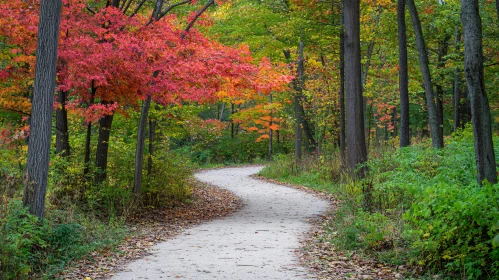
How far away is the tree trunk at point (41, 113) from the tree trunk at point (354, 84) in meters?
8.71

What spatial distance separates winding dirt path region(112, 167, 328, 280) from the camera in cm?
634

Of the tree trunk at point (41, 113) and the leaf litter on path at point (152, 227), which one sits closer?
the leaf litter on path at point (152, 227)

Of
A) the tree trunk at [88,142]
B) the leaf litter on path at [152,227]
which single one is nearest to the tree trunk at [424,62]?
the leaf litter on path at [152,227]

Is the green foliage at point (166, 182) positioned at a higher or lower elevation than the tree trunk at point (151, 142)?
lower

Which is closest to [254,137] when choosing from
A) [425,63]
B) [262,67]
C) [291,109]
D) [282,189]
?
[291,109]

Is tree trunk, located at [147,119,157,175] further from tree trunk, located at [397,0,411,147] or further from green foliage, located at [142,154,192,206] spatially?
tree trunk, located at [397,0,411,147]

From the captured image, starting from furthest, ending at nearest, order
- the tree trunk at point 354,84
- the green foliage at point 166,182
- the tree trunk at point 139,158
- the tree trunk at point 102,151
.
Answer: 1. the tree trunk at point 354,84
2. the green foliage at point 166,182
3. the tree trunk at point 139,158
4. the tree trunk at point 102,151

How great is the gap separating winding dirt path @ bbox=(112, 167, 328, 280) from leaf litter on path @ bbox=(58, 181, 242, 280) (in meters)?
0.30

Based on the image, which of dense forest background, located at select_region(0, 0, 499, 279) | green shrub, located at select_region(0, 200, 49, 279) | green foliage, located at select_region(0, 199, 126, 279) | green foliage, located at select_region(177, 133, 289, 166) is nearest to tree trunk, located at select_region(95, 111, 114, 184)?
dense forest background, located at select_region(0, 0, 499, 279)

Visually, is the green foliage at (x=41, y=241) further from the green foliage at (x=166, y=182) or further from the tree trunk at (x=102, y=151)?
the green foliage at (x=166, y=182)

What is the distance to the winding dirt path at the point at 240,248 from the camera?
20.8 feet

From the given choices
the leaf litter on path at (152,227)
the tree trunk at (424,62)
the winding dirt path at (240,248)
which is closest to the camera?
the winding dirt path at (240,248)

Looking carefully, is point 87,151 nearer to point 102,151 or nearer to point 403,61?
point 102,151

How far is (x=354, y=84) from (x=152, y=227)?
7234mm
